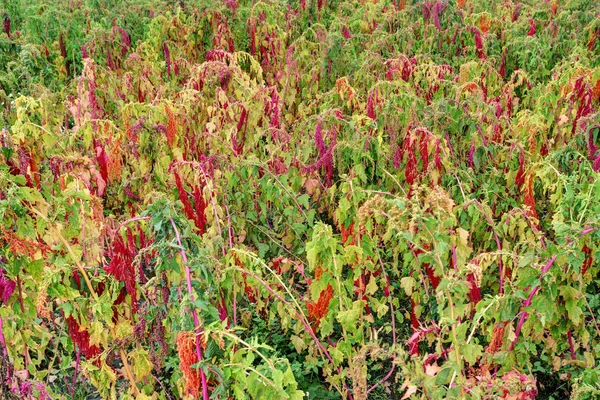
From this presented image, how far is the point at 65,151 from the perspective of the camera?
11.7 ft

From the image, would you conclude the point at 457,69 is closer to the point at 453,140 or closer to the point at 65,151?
the point at 453,140

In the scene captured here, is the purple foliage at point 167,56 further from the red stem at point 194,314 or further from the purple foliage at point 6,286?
the red stem at point 194,314

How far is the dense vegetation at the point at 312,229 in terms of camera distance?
2.06 m

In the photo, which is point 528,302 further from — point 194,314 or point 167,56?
point 167,56

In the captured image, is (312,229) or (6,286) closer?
(6,286)

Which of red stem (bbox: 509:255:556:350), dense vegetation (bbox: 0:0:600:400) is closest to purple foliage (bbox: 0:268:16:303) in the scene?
dense vegetation (bbox: 0:0:600:400)

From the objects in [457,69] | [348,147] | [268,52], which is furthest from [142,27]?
[348,147]

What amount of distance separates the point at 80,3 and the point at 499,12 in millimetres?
5336

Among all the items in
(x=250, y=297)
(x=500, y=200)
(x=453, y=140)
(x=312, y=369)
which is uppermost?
(x=453, y=140)

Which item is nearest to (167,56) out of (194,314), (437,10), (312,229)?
(437,10)

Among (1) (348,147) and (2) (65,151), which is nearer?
(1) (348,147)

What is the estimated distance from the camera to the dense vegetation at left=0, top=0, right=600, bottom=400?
6.75 ft

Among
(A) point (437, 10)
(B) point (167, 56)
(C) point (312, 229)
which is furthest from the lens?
(A) point (437, 10)

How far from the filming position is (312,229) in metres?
3.23
